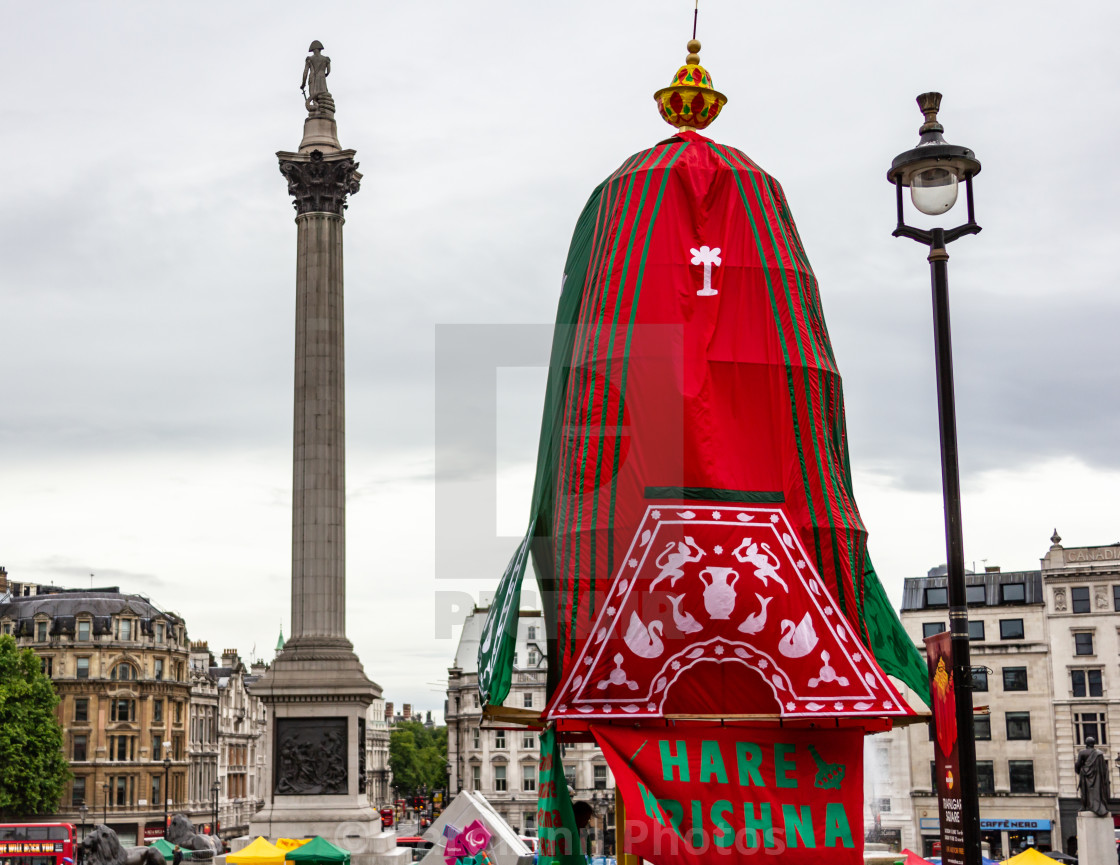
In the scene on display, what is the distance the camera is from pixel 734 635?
39.4ft

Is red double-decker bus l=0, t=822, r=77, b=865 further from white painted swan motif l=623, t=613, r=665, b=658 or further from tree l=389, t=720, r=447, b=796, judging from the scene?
tree l=389, t=720, r=447, b=796

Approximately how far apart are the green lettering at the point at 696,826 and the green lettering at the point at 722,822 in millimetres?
107

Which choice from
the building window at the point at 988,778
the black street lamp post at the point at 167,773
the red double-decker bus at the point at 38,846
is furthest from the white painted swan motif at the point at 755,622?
the black street lamp post at the point at 167,773

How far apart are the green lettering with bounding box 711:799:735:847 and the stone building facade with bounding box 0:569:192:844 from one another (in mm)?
81479

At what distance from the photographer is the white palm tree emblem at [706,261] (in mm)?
12961

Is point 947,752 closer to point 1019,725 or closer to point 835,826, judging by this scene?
point 835,826

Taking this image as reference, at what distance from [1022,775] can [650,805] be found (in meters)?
63.6

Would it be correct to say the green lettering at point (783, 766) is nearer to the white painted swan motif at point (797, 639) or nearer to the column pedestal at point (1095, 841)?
the white painted swan motif at point (797, 639)

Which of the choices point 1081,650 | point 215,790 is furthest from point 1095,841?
point 215,790

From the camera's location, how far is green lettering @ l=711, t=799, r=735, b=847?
11.8 meters

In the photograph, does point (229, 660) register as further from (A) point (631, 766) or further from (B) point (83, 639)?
(A) point (631, 766)

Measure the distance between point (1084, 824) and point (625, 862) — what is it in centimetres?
2038

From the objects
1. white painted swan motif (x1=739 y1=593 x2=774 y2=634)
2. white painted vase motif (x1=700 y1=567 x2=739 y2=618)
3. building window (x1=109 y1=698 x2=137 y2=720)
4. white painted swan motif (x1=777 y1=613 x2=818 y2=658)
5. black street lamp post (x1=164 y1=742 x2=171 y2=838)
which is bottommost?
black street lamp post (x1=164 y1=742 x2=171 y2=838)

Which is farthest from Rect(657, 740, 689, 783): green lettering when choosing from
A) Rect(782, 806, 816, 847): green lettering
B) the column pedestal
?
the column pedestal
